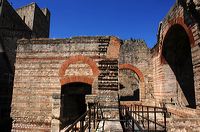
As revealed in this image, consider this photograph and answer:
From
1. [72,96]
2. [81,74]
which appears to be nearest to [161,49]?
[81,74]

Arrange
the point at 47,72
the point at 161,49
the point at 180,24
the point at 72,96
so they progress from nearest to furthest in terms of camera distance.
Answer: the point at 180,24
the point at 47,72
the point at 72,96
the point at 161,49

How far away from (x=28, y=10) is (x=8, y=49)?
20.9ft

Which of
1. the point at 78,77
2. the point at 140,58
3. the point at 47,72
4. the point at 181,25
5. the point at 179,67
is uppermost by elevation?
the point at 181,25

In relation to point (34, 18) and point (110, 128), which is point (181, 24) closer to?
point (110, 128)

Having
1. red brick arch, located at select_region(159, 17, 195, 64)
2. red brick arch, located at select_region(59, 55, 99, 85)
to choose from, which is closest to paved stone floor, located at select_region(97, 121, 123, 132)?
red brick arch, located at select_region(159, 17, 195, 64)

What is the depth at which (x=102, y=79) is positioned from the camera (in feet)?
27.5

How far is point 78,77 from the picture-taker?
34.8 ft

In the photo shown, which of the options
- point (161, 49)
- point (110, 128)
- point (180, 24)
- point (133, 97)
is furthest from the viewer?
point (133, 97)

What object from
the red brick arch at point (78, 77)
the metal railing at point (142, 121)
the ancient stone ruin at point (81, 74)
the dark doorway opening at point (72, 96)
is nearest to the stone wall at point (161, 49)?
the ancient stone ruin at point (81, 74)

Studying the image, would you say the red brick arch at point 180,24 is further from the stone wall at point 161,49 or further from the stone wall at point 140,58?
the stone wall at point 140,58

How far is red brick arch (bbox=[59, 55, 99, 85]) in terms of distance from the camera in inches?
414

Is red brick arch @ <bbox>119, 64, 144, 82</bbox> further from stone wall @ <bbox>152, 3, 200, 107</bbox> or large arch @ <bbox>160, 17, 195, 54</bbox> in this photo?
large arch @ <bbox>160, 17, 195, 54</bbox>

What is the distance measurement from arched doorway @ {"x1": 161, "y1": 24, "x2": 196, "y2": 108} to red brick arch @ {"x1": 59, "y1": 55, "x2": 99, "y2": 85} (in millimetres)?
3931

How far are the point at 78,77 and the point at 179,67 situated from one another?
17.2 ft
